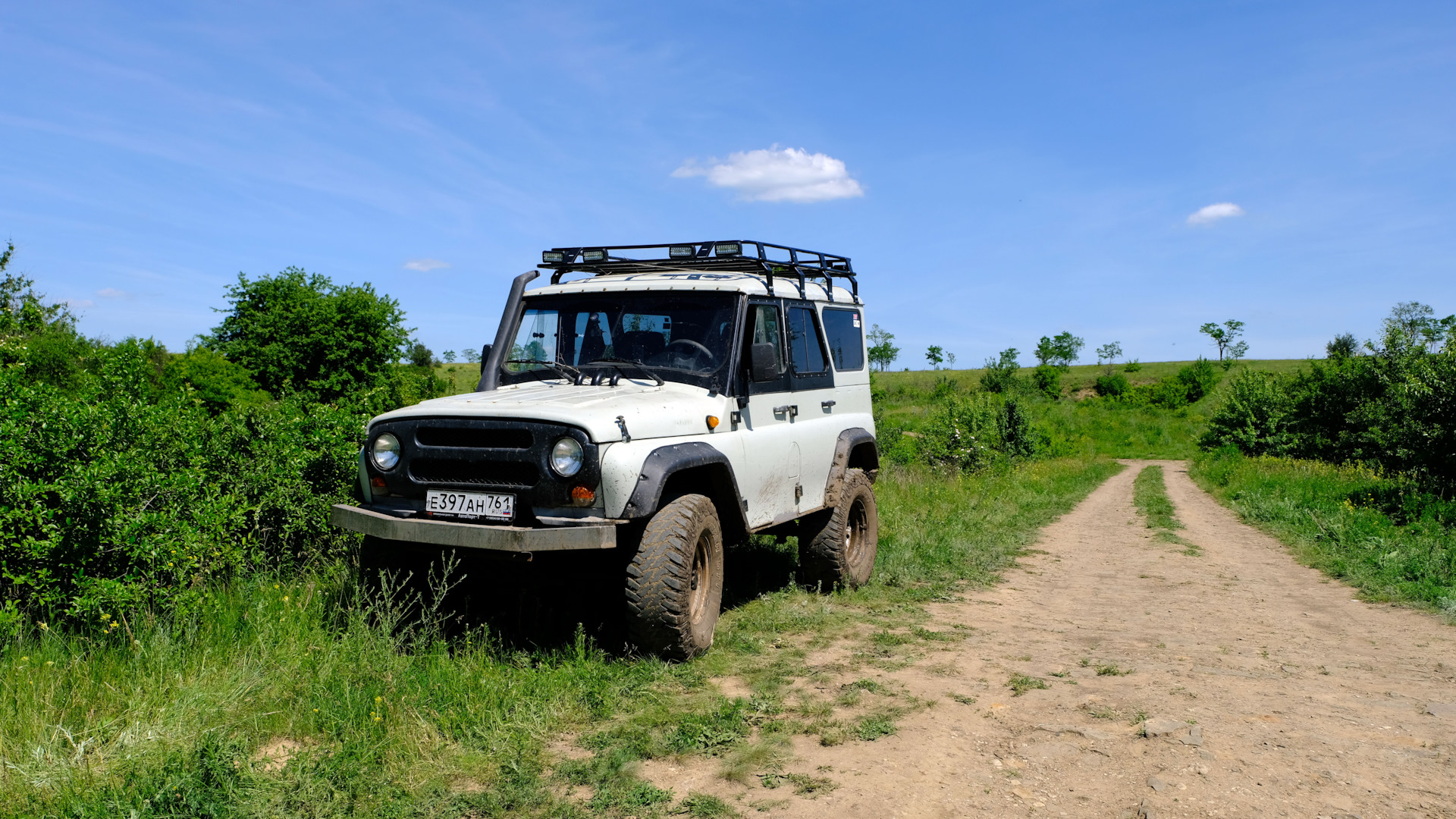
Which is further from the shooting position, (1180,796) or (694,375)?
(694,375)

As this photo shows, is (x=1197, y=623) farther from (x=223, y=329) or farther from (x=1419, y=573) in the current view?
(x=223, y=329)

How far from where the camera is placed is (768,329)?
641 cm

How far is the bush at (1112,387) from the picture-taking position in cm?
7131

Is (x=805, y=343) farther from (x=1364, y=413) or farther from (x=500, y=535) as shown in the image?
(x=1364, y=413)

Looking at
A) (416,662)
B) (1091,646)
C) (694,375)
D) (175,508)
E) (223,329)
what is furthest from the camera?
(223,329)

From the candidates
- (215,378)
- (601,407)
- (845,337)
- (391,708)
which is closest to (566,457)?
(601,407)

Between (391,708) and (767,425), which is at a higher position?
(767,425)

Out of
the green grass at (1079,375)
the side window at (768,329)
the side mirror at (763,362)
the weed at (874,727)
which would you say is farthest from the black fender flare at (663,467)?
the green grass at (1079,375)

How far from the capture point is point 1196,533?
46.9ft

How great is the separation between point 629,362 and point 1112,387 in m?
73.5

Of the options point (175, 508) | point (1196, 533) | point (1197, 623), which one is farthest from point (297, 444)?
point (1196, 533)

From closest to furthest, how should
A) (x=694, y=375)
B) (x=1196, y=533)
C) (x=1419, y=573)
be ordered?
(x=694, y=375) → (x=1419, y=573) → (x=1196, y=533)

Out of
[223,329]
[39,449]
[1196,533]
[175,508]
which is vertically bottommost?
[1196,533]

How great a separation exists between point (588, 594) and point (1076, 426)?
156 ft
